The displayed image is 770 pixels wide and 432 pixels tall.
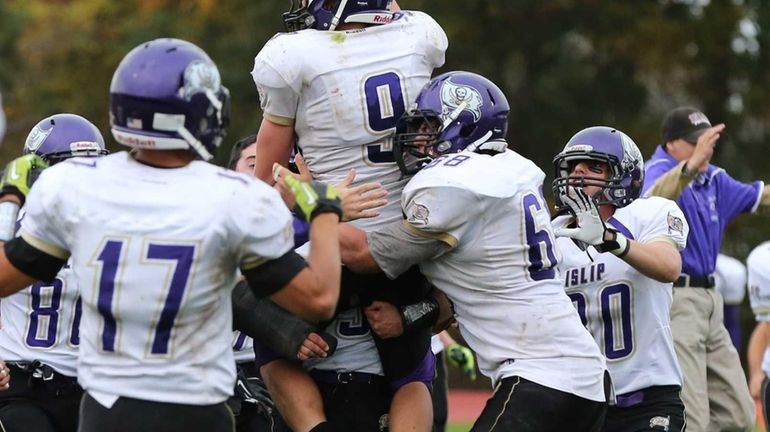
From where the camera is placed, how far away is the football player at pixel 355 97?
5414mm

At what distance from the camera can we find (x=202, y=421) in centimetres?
418

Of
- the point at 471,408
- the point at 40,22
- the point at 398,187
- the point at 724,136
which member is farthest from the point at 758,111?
the point at 398,187

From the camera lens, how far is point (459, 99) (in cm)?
541

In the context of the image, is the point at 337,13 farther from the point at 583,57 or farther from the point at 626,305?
the point at 583,57

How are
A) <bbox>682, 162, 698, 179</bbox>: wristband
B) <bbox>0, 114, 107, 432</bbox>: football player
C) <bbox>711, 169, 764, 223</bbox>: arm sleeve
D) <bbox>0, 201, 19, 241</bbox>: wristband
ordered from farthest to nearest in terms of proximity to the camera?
<bbox>711, 169, 764, 223</bbox>: arm sleeve
<bbox>682, 162, 698, 179</bbox>: wristband
<bbox>0, 114, 107, 432</bbox>: football player
<bbox>0, 201, 19, 241</bbox>: wristband

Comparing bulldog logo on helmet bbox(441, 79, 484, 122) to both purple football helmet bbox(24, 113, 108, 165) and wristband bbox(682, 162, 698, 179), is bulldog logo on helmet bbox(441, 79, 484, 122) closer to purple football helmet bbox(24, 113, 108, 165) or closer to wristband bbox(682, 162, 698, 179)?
purple football helmet bbox(24, 113, 108, 165)

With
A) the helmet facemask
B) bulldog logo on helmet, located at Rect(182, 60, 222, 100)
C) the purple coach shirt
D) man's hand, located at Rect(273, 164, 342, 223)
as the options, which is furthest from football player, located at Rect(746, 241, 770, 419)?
bulldog logo on helmet, located at Rect(182, 60, 222, 100)

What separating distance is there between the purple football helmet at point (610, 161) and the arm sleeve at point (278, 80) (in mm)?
1302

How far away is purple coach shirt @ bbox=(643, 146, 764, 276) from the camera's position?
8.86 metres

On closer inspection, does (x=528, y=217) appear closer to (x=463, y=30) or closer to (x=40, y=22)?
(x=463, y=30)

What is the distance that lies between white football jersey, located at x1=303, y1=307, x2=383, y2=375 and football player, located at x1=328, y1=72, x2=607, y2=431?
398mm

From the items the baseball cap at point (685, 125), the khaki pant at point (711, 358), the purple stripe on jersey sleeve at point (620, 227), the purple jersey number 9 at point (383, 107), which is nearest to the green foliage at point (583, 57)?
the baseball cap at point (685, 125)

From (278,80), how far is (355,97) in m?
0.30

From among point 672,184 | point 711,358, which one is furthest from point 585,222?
point 711,358
